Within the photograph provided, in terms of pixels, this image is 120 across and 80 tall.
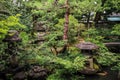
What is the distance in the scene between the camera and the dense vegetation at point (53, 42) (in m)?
11.3

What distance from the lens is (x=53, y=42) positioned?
13.4 meters

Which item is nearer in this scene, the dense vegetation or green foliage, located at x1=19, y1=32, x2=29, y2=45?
the dense vegetation

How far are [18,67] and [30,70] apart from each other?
0.68m

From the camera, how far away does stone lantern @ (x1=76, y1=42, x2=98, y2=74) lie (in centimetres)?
1265

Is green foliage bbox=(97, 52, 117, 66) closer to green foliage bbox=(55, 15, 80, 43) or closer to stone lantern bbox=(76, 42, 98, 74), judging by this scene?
stone lantern bbox=(76, 42, 98, 74)

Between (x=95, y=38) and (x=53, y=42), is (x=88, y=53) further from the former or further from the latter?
(x=53, y=42)

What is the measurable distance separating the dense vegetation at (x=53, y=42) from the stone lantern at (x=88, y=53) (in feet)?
1.16

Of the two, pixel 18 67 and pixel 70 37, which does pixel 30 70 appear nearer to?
pixel 18 67

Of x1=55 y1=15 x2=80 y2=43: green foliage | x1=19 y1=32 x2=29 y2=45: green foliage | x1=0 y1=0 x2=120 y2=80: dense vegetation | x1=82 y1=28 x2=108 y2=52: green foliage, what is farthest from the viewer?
x1=55 y1=15 x2=80 y2=43: green foliage

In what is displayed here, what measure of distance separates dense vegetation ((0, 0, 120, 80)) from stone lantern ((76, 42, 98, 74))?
0.35m

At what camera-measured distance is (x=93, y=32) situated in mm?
14828

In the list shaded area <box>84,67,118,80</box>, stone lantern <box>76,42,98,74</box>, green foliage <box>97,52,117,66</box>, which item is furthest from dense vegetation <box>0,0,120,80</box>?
shaded area <box>84,67,118,80</box>

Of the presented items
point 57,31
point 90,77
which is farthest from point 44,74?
point 57,31

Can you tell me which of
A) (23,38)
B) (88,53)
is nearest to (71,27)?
(88,53)
